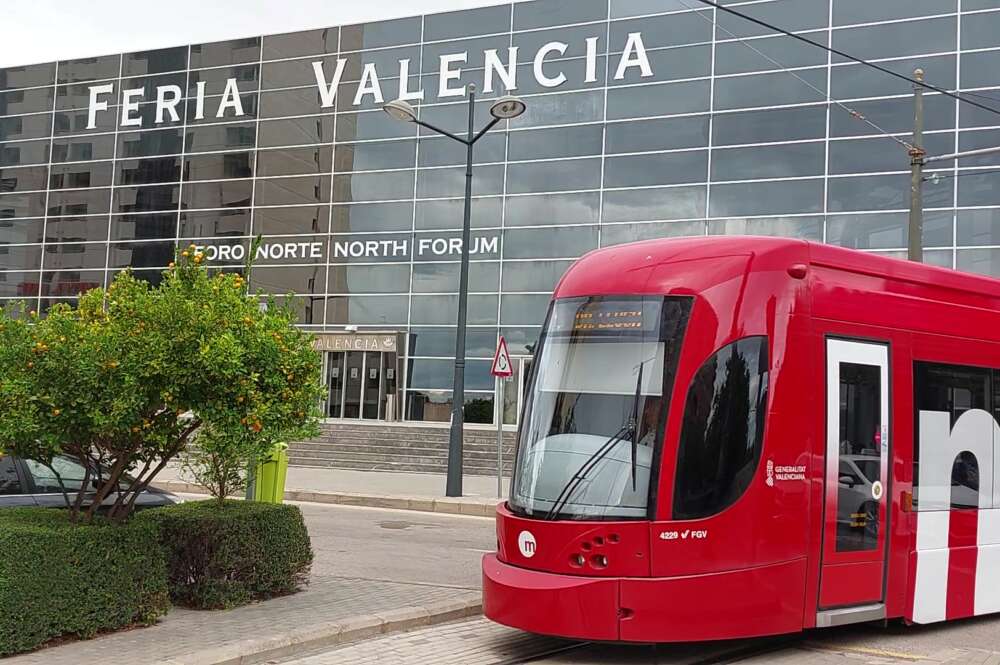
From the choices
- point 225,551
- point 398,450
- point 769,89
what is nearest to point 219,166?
point 398,450

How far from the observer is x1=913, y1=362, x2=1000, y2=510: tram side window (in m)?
7.96

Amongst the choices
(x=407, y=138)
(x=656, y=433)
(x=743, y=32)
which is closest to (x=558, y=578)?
(x=656, y=433)

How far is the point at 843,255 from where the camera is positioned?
7.62 m

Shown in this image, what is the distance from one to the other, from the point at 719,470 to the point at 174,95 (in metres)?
35.5

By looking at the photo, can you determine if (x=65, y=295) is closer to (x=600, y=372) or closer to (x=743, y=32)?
(x=743, y=32)

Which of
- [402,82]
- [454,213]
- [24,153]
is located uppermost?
[402,82]

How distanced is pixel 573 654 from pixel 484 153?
1073 inches

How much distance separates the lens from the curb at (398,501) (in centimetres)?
1759

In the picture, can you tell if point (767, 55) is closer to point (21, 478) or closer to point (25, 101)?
point (21, 478)

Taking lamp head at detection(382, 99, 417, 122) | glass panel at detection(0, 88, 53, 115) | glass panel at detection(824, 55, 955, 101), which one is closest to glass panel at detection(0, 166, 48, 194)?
glass panel at detection(0, 88, 53, 115)

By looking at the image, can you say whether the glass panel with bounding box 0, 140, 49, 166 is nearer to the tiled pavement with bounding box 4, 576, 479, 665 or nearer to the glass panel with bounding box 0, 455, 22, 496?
the glass panel with bounding box 0, 455, 22, 496

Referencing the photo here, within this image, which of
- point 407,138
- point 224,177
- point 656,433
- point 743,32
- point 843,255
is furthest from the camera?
point 224,177

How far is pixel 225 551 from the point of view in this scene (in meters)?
8.16

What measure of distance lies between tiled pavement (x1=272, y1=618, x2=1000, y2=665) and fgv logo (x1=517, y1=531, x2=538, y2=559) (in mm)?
771
